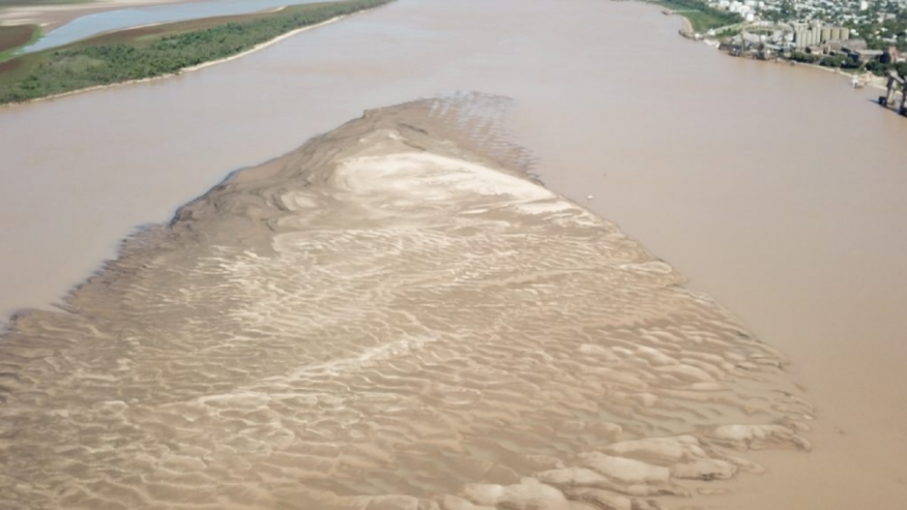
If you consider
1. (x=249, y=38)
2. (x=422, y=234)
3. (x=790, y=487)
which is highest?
(x=249, y=38)

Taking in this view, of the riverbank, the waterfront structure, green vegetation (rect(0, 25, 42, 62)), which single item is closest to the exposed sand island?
the waterfront structure

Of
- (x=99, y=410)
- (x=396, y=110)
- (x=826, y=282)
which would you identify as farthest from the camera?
(x=396, y=110)

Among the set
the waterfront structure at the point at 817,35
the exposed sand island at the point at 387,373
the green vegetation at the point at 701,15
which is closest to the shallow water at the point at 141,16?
the green vegetation at the point at 701,15

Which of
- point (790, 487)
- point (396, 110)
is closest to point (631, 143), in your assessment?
point (396, 110)

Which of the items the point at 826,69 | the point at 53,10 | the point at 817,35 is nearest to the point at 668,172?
the point at 826,69

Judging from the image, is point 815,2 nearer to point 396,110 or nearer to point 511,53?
point 511,53

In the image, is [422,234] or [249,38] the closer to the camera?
[422,234]
